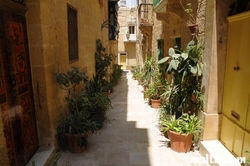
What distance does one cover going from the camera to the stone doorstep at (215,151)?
9.16ft

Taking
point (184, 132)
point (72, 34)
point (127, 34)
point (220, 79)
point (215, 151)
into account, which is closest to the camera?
point (215, 151)

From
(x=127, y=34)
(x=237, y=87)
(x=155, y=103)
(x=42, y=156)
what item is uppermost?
(x=127, y=34)

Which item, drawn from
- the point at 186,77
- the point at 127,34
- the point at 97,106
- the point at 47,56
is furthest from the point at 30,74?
the point at 127,34

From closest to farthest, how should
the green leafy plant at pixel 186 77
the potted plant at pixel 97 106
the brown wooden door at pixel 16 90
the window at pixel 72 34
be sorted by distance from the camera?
the brown wooden door at pixel 16 90 → the green leafy plant at pixel 186 77 → the window at pixel 72 34 → the potted plant at pixel 97 106

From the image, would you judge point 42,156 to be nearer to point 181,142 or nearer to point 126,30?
point 181,142

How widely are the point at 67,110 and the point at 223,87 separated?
302 cm

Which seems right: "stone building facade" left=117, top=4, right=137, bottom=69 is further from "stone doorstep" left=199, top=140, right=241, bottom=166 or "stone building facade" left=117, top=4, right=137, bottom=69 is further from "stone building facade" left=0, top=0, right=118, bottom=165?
"stone doorstep" left=199, top=140, right=241, bottom=166

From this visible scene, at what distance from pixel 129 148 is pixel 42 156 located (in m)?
1.59

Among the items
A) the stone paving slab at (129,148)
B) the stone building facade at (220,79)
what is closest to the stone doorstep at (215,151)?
the stone building facade at (220,79)

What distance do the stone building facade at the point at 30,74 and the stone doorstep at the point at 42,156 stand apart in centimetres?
3

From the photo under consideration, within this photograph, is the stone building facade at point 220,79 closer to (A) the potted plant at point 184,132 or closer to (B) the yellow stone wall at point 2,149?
(A) the potted plant at point 184,132

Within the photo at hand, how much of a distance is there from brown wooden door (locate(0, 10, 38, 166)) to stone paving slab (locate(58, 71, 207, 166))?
0.82m

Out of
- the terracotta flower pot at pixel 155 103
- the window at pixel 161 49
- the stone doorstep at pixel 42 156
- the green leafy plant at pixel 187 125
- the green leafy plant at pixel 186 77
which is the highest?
the window at pixel 161 49

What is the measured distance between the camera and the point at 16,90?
7.80 ft
